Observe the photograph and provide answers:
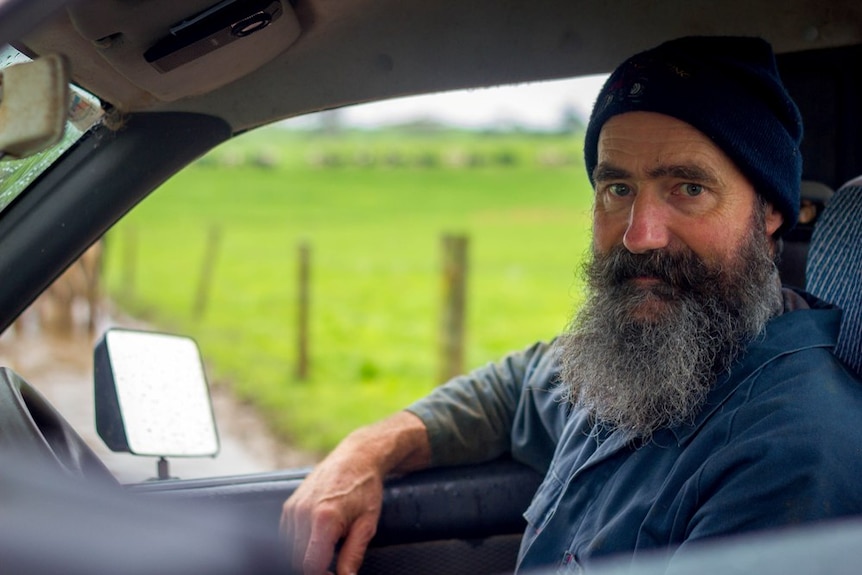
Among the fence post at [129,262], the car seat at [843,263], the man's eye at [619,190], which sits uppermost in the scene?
the fence post at [129,262]

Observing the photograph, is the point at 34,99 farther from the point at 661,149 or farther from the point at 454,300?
the point at 454,300

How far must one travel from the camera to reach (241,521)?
101 inches

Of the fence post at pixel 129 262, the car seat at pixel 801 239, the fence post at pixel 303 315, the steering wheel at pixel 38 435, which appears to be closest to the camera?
the steering wheel at pixel 38 435

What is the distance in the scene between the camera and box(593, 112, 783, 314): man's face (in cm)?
221

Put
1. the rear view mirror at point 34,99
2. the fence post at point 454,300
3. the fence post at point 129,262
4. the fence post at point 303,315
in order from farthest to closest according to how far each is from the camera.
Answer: the fence post at point 129,262 → the fence post at point 303,315 → the fence post at point 454,300 → the rear view mirror at point 34,99

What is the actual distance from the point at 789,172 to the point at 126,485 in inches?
66.2

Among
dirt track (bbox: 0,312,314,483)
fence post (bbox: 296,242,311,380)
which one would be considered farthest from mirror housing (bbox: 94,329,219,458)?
fence post (bbox: 296,242,311,380)

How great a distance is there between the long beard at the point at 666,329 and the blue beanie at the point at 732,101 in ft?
0.43

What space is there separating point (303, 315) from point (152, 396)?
24.2 ft

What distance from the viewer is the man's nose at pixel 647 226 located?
2.20 m

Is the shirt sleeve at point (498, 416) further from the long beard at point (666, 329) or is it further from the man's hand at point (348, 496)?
the long beard at point (666, 329)

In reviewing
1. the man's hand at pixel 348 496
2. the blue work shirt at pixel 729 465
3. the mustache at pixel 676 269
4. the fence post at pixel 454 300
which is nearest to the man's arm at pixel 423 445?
the man's hand at pixel 348 496

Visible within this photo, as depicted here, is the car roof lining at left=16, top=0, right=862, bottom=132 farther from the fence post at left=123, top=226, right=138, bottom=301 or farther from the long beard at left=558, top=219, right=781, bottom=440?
the fence post at left=123, top=226, right=138, bottom=301

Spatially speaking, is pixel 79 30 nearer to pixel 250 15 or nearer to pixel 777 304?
pixel 250 15
